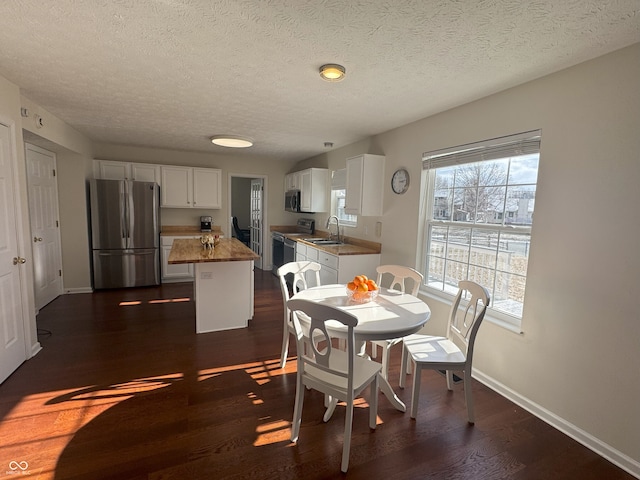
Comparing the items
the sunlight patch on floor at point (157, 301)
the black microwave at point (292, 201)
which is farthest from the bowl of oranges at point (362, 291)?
the black microwave at point (292, 201)

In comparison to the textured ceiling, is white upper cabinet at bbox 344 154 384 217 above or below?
below

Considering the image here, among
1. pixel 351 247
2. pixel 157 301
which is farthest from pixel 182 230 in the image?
→ pixel 351 247

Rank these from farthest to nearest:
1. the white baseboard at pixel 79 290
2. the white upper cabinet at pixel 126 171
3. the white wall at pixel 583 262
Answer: the white upper cabinet at pixel 126 171 < the white baseboard at pixel 79 290 < the white wall at pixel 583 262

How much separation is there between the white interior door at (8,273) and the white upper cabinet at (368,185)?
10.7ft

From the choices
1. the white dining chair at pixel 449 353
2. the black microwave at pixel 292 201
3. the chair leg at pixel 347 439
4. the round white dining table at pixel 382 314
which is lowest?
the chair leg at pixel 347 439

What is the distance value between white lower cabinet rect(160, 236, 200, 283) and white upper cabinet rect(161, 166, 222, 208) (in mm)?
653

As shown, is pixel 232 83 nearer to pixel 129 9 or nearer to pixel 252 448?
pixel 129 9

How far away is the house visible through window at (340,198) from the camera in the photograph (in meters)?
4.79

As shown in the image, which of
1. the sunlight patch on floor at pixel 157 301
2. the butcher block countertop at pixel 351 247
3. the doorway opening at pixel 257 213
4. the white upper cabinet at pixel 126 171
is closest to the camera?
the butcher block countertop at pixel 351 247

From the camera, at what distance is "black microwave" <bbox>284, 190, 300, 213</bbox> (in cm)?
574

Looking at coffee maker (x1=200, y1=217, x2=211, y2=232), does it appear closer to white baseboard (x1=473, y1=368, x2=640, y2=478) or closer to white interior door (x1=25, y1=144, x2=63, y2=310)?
white interior door (x1=25, y1=144, x2=63, y2=310)

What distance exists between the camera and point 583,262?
1969 mm

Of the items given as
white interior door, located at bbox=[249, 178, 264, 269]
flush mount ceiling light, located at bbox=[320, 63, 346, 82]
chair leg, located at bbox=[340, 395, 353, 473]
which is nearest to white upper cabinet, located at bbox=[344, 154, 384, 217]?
flush mount ceiling light, located at bbox=[320, 63, 346, 82]

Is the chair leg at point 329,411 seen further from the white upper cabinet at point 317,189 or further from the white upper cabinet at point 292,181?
the white upper cabinet at point 292,181
